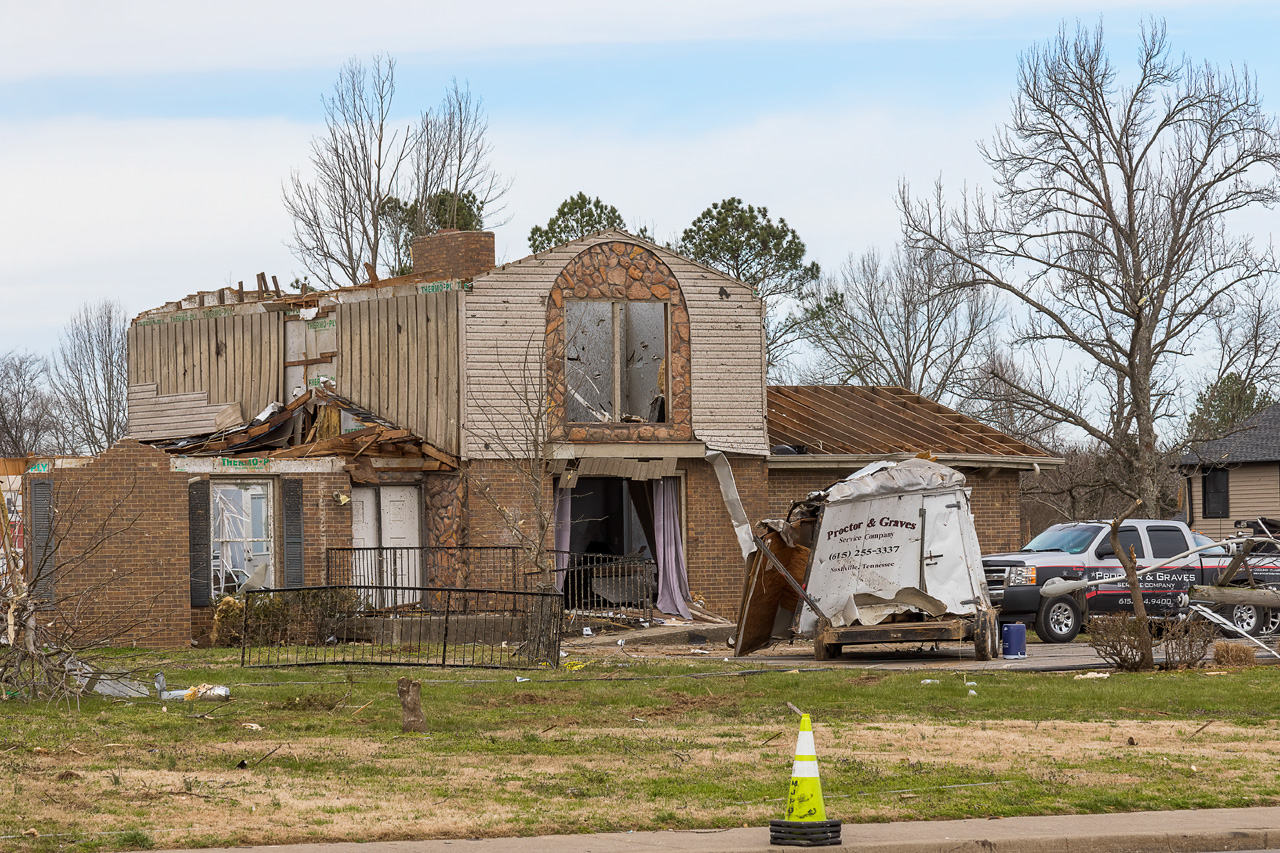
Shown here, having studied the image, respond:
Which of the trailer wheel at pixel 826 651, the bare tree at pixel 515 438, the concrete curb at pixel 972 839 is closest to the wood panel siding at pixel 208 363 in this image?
the bare tree at pixel 515 438

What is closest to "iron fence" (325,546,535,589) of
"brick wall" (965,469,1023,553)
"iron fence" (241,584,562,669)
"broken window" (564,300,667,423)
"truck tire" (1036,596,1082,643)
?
"iron fence" (241,584,562,669)

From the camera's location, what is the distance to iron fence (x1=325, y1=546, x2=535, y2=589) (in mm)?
24812

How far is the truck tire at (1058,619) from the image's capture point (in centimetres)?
2341

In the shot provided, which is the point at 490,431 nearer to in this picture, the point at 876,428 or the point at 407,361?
the point at 407,361

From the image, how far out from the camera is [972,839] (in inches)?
337

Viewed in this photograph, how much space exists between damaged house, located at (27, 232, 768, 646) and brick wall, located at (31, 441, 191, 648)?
2.93 ft

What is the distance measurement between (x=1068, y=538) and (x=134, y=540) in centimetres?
1471

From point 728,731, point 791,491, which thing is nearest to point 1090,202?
point 791,491

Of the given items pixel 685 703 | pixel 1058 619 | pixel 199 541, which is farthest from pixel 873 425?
pixel 685 703

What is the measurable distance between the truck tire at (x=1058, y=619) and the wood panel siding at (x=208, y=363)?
47.4ft

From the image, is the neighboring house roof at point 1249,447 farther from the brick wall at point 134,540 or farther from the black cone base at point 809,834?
the black cone base at point 809,834

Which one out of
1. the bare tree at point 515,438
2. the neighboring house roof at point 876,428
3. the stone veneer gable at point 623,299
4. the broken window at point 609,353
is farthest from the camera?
the neighboring house roof at point 876,428

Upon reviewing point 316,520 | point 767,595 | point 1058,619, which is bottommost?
point 1058,619

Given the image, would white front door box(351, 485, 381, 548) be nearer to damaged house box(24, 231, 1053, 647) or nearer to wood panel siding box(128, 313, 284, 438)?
damaged house box(24, 231, 1053, 647)
